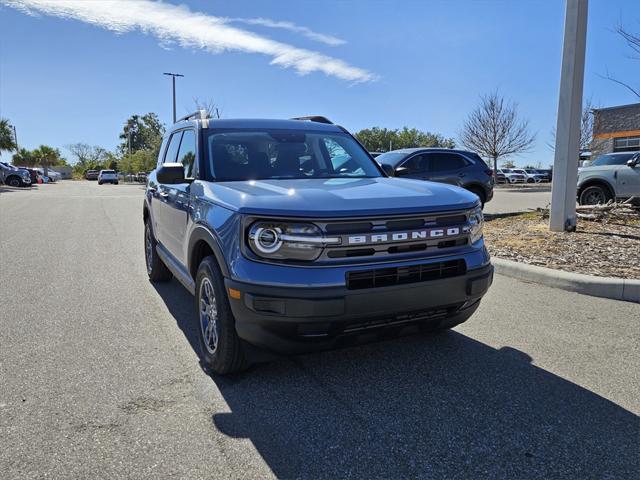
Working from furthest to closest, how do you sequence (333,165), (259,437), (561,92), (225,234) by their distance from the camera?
(561,92), (333,165), (225,234), (259,437)

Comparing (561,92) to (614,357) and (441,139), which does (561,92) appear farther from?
(441,139)

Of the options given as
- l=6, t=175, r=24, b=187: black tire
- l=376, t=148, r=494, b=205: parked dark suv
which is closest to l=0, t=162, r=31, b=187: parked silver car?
l=6, t=175, r=24, b=187: black tire

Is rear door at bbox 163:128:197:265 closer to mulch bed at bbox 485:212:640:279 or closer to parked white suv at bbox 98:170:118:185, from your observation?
mulch bed at bbox 485:212:640:279

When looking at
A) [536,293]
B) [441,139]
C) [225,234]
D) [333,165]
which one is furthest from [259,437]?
[441,139]

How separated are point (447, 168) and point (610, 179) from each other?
4113 mm

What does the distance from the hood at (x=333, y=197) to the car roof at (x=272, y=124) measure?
0.85m

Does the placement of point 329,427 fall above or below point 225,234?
below

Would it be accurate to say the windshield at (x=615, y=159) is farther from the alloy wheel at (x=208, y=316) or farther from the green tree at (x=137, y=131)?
the green tree at (x=137, y=131)

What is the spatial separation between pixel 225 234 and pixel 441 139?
90.9 metres

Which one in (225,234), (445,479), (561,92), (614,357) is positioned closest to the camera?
(445,479)

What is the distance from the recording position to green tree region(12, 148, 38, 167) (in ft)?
262

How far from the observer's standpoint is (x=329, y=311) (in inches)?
107

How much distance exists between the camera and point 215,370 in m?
3.30

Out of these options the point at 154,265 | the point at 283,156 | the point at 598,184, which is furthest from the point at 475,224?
the point at 598,184
